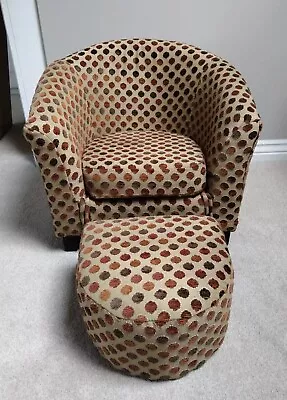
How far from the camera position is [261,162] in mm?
2336

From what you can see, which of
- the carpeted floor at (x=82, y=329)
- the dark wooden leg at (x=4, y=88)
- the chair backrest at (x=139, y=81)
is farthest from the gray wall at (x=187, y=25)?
the carpeted floor at (x=82, y=329)

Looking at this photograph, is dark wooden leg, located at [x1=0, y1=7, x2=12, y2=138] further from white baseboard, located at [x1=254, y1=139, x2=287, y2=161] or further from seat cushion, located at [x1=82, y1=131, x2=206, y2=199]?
white baseboard, located at [x1=254, y1=139, x2=287, y2=161]

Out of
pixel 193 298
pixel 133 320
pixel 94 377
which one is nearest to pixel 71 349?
pixel 94 377

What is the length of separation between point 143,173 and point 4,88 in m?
1.38

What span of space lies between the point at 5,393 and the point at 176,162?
2.98ft

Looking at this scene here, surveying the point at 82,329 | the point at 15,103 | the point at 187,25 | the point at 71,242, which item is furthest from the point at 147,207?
the point at 15,103

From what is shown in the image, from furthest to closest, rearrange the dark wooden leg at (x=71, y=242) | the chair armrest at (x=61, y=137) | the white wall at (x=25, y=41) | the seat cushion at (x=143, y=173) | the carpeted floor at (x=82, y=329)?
the white wall at (x=25, y=41) < the dark wooden leg at (x=71, y=242) < the seat cushion at (x=143, y=173) < the chair armrest at (x=61, y=137) < the carpeted floor at (x=82, y=329)

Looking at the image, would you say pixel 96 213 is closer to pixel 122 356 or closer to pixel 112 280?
pixel 112 280

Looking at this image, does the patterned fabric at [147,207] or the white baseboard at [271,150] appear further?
the white baseboard at [271,150]

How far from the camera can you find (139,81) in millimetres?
1814

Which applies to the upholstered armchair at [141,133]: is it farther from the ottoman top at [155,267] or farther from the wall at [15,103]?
the wall at [15,103]

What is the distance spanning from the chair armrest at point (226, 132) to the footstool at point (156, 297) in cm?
26

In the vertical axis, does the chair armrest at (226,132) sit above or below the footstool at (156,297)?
above

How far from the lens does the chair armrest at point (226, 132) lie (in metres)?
1.44
